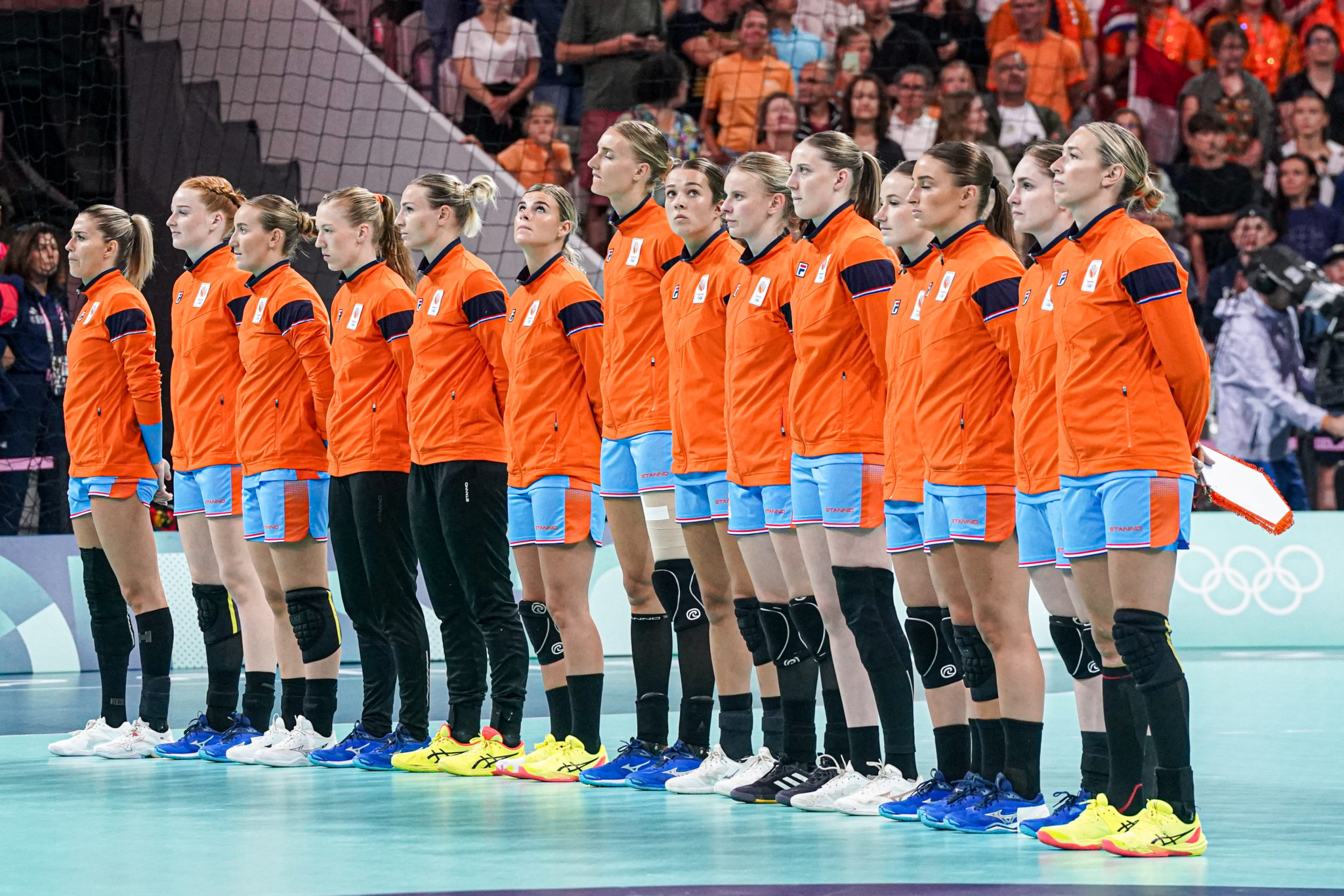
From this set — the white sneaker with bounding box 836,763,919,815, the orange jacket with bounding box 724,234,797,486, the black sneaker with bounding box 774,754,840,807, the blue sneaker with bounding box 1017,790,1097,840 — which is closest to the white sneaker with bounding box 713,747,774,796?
the black sneaker with bounding box 774,754,840,807

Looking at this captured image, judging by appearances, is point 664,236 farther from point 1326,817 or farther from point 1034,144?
point 1326,817

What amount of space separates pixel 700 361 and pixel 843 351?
71cm

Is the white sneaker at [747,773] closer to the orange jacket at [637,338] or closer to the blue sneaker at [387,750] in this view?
the orange jacket at [637,338]

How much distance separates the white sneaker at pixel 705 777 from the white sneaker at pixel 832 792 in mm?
505

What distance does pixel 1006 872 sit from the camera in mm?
5035

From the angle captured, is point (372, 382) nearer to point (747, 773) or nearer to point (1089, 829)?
point (747, 773)

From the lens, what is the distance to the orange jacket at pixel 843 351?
20.4 ft

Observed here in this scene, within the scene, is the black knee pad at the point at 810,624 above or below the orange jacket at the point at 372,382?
below

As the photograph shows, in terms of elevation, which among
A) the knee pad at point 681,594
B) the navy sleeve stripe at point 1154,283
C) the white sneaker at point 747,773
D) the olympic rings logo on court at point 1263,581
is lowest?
the white sneaker at point 747,773

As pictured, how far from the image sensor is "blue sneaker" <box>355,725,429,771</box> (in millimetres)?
7637

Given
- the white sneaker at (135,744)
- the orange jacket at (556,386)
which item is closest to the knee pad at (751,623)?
the orange jacket at (556,386)

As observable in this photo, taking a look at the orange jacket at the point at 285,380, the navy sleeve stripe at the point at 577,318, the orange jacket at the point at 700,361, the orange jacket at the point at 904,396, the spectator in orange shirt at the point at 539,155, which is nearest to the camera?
the orange jacket at the point at 904,396

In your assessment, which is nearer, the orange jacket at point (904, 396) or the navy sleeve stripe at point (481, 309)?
the orange jacket at point (904, 396)

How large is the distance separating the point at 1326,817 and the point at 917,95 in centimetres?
905
